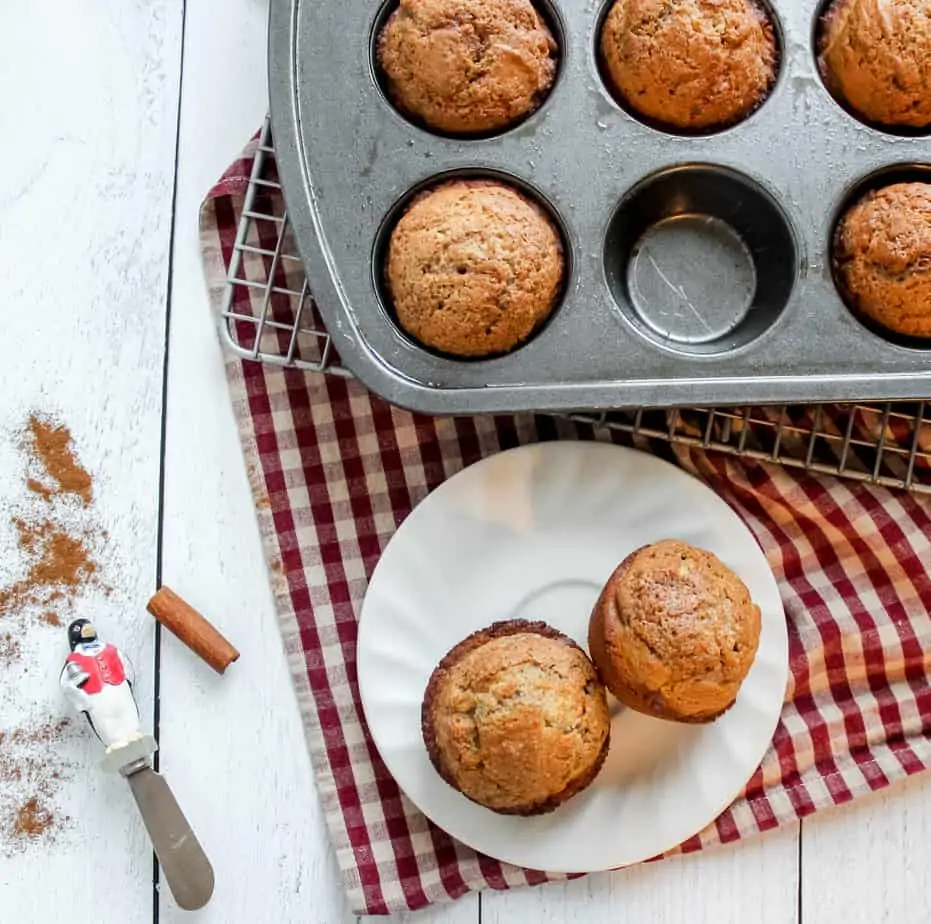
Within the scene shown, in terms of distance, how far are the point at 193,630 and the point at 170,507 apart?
28 centimetres

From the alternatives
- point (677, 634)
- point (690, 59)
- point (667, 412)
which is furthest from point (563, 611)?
point (690, 59)

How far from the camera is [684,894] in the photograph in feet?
8.13

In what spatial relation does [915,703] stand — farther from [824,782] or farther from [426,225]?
[426,225]

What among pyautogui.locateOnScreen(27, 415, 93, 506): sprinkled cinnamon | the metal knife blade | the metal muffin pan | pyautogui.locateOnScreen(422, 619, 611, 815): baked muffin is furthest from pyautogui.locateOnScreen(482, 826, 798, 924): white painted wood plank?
pyautogui.locateOnScreen(27, 415, 93, 506): sprinkled cinnamon

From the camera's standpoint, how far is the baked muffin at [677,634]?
2143 mm

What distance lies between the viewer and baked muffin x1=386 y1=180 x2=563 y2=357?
207 cm

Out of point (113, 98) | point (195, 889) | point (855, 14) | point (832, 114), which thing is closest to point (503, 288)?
point (832, 114)

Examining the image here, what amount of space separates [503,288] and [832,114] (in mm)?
684

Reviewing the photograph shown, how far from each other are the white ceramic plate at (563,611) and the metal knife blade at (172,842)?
45 centimetres

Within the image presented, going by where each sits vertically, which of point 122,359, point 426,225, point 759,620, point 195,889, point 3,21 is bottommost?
point 195,889

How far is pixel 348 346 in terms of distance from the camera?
2.06m

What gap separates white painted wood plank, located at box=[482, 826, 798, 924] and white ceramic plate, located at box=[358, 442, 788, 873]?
16 centimetres

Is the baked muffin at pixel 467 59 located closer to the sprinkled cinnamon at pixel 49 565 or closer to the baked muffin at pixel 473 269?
the baked muffin at pixel 473 269

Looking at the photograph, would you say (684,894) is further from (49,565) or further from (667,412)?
(49,565)
